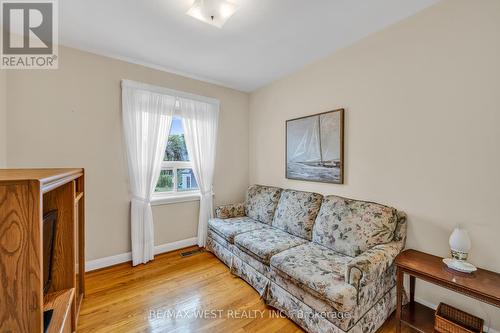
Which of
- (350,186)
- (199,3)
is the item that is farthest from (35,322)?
(350,186)

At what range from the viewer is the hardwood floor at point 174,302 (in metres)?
1.68

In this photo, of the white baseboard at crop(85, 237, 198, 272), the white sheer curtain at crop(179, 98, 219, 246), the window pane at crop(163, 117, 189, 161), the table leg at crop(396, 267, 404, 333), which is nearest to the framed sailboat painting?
the table leg at crop(396, 267, 404, 333)

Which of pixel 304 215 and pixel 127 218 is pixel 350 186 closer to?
pixel 304 215

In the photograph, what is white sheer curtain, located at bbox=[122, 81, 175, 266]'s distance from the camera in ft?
Answer: 8.48

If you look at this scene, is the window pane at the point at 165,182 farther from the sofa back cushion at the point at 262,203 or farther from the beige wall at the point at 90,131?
the sofa back cushion at the point at 262,203

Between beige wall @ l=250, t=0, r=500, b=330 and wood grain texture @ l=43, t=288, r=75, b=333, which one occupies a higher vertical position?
beige wall @ l=250, t=0, r=500, b=330

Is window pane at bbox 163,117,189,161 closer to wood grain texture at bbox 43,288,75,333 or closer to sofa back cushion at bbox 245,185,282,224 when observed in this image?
sofa back cushion at bbox 245,185,282,224

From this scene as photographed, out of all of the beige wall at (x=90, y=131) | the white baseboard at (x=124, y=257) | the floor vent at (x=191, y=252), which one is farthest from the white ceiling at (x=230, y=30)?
the floor vent at (x=191, y=252)

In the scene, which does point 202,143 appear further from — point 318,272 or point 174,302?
point 318,272

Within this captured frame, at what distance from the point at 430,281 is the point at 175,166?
9.54ft

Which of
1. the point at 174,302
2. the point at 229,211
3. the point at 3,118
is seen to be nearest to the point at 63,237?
the point at 174,302

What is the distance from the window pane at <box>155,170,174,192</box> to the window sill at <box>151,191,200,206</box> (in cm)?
9

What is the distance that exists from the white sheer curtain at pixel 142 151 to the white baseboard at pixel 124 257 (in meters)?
0.16

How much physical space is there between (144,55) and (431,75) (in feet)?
9.45
